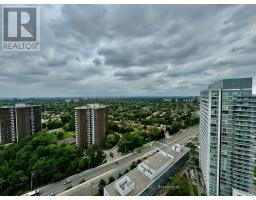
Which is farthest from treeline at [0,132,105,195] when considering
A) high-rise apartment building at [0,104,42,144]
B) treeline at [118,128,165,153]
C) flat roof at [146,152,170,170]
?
flat roof at [146,152,170,170]

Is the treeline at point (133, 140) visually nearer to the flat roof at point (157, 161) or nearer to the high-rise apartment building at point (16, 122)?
the flat roof at point (157, 161)

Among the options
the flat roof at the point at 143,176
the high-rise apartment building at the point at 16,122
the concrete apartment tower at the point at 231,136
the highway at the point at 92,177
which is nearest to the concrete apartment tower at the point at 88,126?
the highway at the point at 92,177

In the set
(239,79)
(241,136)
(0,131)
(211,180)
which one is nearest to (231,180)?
(211,180)

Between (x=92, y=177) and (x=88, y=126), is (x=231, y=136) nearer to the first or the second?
(x=92, y=177)

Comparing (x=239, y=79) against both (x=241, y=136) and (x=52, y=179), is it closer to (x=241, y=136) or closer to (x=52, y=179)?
(x=241, y=136)

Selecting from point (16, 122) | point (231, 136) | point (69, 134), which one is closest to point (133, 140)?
→ point (69, 134)
